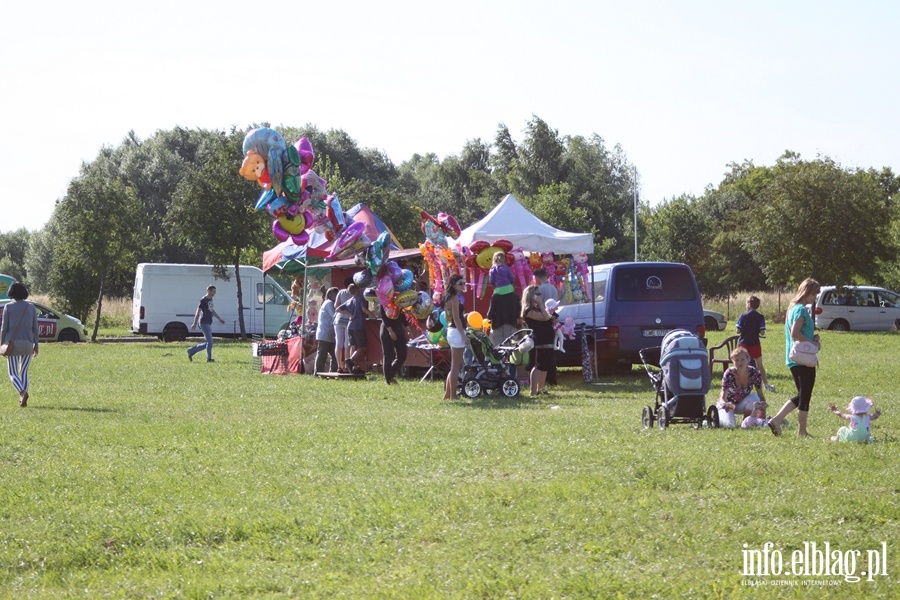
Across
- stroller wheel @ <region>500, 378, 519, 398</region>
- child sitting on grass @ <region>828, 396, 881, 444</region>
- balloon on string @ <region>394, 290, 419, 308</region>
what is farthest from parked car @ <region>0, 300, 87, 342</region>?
child sitting on grass @ <region>828, 396, 881, 444</region>

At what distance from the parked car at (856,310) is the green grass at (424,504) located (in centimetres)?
2562

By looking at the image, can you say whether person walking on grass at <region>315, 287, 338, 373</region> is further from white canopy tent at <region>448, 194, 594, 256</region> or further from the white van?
the white van

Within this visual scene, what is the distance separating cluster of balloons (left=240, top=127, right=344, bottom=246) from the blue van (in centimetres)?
449

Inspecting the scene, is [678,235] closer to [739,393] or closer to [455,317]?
[455,317]

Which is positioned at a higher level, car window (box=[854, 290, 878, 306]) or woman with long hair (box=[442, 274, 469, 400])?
car window (box=[854, 290, 878, 306])

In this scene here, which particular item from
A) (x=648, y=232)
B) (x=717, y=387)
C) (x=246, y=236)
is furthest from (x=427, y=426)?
(x=648, y=232)

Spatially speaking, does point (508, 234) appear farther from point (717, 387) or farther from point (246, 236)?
point (246, 236)

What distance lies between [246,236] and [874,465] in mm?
30272

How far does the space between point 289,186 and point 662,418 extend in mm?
8595

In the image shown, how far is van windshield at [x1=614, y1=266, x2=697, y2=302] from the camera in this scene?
62.1 feet

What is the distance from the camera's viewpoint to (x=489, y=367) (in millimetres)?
15469

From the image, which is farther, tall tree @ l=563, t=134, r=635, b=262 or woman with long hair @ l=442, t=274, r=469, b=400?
tall tree @ l=563, t=134, r=635, b=262

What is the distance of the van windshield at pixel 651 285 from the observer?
62.1 feet

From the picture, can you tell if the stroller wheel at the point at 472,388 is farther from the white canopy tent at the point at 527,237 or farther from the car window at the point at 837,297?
the car window at the point at 837,297
